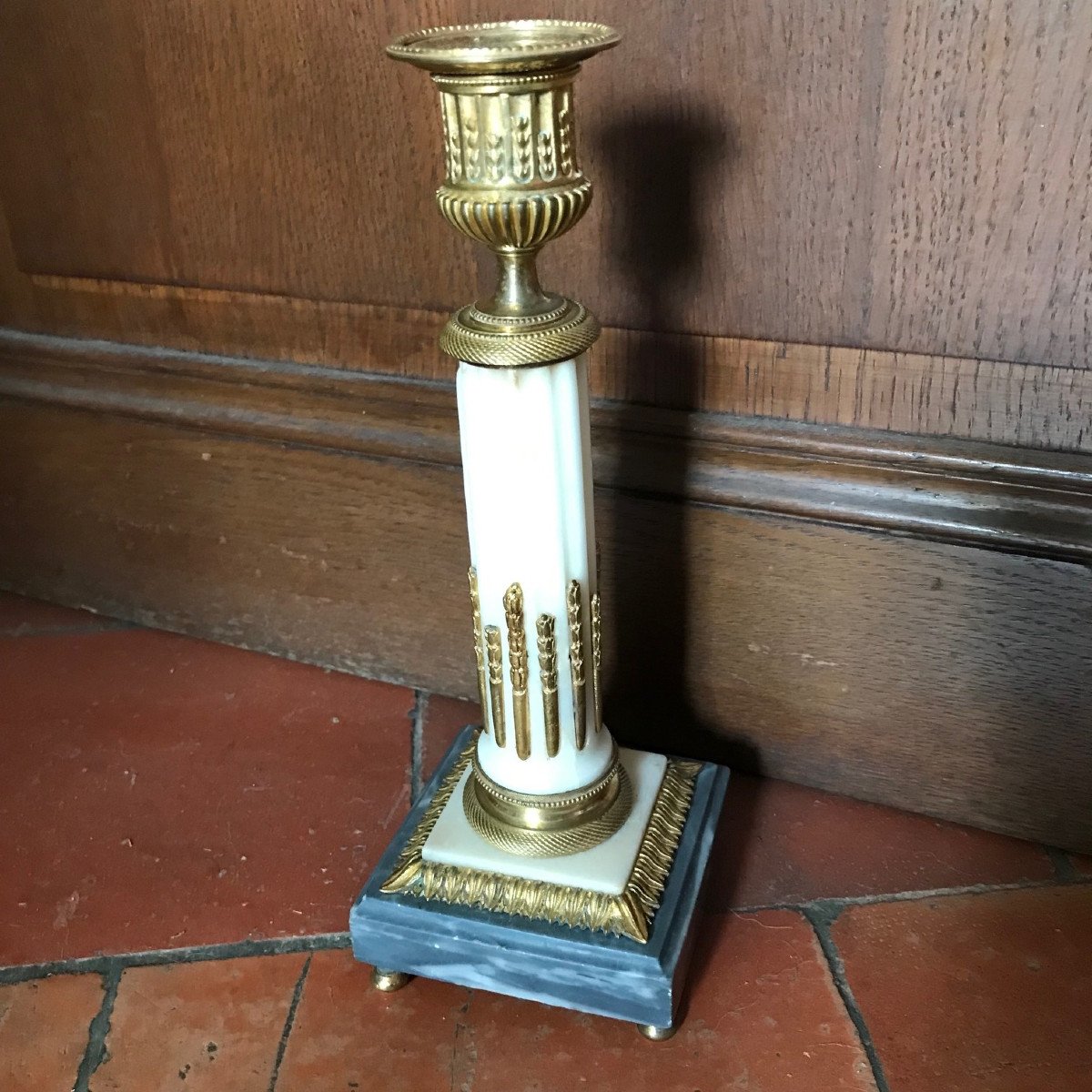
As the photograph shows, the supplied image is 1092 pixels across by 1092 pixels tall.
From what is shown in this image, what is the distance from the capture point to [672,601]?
1148 mm

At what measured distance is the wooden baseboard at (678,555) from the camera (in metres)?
1.00

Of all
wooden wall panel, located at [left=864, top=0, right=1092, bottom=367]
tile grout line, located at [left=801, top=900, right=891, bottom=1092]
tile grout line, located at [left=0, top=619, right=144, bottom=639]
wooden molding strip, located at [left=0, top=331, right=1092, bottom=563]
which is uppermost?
wooden wall panel, located at [left=864, top=0, right=1092, bottom=367]

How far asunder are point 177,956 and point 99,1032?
0.09 metres

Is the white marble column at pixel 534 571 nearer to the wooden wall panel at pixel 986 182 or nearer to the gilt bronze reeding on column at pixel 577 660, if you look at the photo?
the gilt bronze reeding on column at pixel 577 660

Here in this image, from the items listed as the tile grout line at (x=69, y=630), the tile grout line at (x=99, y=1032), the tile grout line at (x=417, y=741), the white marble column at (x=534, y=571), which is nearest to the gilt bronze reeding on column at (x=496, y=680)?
the white marble column at (x=534, y=571)

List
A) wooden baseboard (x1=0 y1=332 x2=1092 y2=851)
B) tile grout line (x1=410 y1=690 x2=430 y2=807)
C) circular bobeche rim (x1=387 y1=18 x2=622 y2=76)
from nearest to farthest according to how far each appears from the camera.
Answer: circular bobeche rim (x1=387 y1=18 x2=622 y2=76) → wooden baseboard (x1=0 y1=332 x2=1092 y2=851) → tile grout line (x1=410 y1=690 x2=430 y2=807)

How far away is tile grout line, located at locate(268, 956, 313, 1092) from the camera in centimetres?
89

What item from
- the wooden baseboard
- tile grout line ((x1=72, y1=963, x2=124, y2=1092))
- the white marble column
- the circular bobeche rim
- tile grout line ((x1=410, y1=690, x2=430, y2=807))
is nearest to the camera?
the circular bobeche rim

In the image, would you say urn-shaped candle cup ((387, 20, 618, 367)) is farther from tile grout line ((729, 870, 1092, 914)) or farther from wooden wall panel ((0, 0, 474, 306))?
tile grout line ((729, 870, 1092, 914))

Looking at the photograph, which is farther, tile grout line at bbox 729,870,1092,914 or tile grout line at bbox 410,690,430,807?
tile grout line at bbox 410,690,430,807

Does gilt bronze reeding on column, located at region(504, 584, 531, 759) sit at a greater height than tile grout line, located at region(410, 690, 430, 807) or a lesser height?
greater

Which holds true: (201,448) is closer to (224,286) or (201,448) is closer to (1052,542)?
(224,286)

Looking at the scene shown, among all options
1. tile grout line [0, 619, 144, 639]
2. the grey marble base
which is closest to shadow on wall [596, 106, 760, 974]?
the grey marble base

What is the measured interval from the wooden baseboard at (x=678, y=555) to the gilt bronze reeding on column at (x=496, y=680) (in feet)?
0.96
